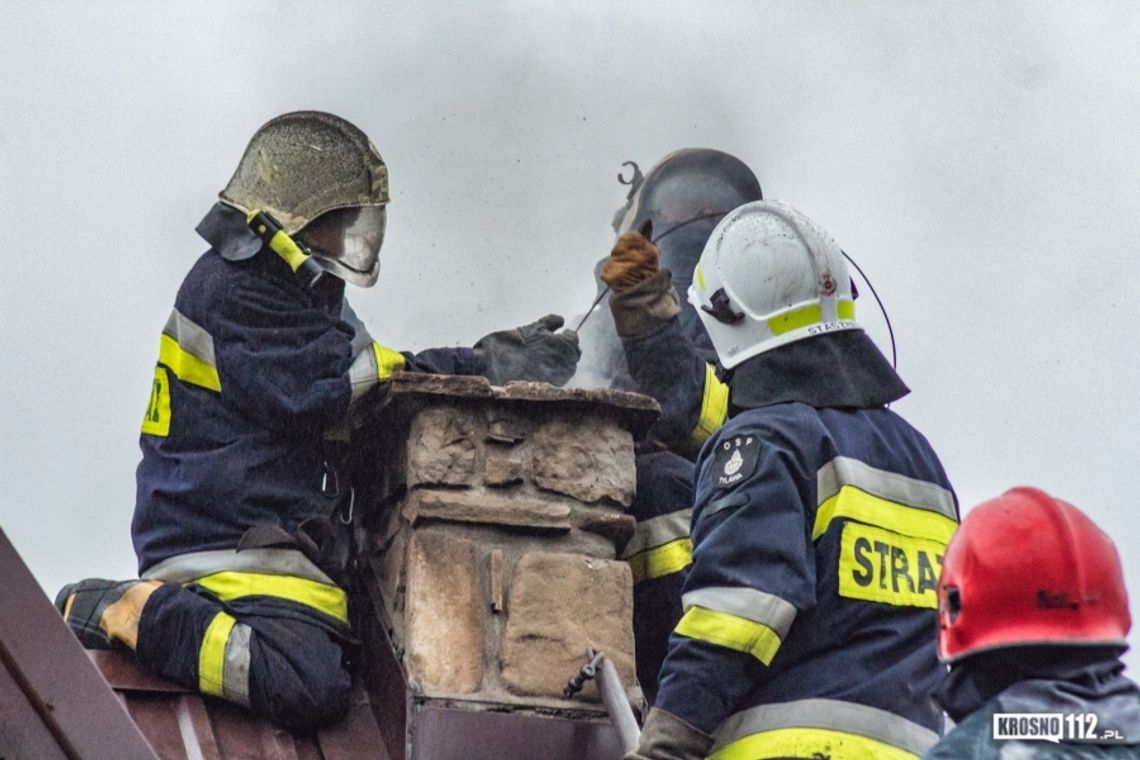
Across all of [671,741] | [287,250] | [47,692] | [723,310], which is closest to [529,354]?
[287,250]

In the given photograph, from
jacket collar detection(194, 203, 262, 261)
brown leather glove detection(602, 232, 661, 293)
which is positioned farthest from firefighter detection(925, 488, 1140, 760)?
jacket collar detection(194, 203, 262, 261)

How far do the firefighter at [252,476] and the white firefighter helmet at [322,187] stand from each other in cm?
1

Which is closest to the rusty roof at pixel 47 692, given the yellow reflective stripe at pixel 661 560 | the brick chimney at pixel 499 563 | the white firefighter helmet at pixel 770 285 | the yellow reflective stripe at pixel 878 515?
the brick chimney at pixel 499 563

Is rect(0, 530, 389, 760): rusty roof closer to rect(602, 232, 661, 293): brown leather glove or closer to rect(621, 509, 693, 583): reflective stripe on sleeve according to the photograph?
rect(621, 509, 693, 583): reflective stripe on sleeve

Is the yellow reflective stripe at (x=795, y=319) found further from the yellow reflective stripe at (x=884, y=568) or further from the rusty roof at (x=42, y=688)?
the rusty roof at (x=42, y=688)

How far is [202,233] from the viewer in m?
6.19

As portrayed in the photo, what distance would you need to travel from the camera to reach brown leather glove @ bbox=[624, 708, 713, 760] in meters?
4.80

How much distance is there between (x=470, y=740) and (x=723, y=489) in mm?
1015

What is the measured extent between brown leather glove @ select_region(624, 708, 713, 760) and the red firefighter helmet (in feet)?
3.20

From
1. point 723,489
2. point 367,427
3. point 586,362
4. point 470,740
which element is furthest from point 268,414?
point 586,362

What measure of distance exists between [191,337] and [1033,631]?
2.94m

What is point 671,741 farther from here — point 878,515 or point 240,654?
point 240,654

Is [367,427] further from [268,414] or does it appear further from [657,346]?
[657,346]

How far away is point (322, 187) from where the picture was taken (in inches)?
252
